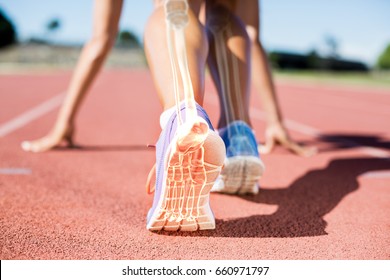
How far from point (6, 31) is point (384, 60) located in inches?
2180

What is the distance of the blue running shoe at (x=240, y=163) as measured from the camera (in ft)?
6.00

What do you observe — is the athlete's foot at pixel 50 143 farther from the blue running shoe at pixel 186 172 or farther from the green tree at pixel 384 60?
the green tree at pixel 384 60

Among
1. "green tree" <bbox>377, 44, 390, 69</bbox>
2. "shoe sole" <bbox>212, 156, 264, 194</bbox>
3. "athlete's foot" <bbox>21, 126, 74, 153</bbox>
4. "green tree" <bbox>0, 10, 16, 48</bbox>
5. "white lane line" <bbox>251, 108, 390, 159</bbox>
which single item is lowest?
"green tree" <bbox>377, 44, 390, 69</bbox>

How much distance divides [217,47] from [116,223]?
0.97 metres

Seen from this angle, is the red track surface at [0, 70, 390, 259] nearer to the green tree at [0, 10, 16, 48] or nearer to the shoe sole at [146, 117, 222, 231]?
the shoe sole at [146, 117, 222, 231]

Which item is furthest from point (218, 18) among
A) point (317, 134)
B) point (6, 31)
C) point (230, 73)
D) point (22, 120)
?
point (6, 31)

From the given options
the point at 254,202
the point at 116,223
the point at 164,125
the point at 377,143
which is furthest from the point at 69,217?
the point at 377,143

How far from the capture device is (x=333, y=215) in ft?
5.94

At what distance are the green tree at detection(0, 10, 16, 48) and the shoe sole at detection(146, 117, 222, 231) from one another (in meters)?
56.0

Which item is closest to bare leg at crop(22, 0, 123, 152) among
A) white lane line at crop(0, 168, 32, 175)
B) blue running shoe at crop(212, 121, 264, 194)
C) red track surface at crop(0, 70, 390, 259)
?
red track surface at crop(0, 70, 390, 259)

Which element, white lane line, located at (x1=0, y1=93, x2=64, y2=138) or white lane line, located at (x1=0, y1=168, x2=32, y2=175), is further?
white lane line, located at (x1=0, y1=93, x2=64, y2=138)

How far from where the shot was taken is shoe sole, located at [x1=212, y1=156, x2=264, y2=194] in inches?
71.8

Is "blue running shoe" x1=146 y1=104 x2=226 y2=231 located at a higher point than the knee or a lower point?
lower

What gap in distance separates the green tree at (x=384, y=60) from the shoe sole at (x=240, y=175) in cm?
7179
